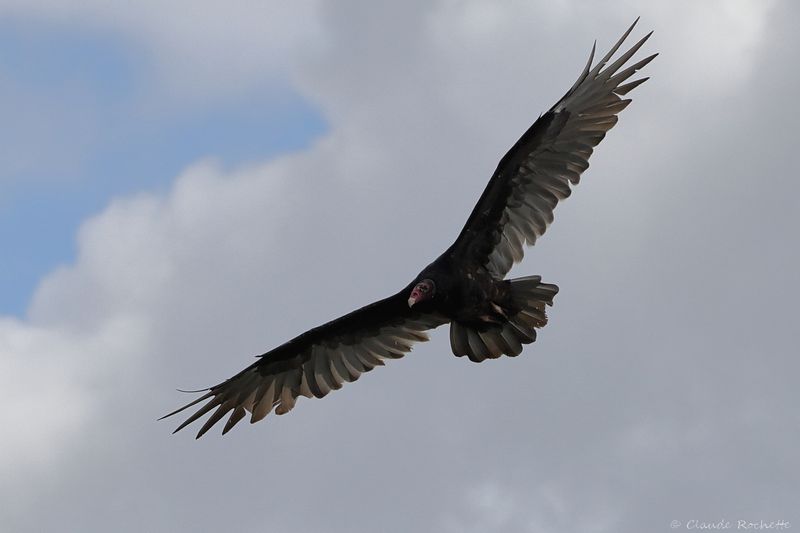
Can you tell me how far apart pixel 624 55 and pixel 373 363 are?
3486 millimetres

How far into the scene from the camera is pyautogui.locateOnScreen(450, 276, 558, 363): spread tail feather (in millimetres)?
11195

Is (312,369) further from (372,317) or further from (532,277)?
(532,277)

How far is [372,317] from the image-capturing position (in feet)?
40.3

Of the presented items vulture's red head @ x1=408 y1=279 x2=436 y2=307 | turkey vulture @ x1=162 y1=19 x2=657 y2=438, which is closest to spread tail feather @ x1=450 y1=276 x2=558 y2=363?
turkey vulture @ x1=162 y1=19 x2=657 y2=438

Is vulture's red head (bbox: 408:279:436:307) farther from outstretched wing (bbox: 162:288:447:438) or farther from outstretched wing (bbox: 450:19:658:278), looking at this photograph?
outstretched wing (bbox: 162:288:447:438)

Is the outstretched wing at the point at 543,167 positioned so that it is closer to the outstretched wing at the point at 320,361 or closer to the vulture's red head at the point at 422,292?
the vulture's red head at the point at 422,292

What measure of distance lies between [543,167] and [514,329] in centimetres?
132

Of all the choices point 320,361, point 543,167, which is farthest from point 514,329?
point 320,361

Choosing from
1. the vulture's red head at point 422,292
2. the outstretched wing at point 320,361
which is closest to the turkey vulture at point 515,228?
the vulture's red head at point 422,292

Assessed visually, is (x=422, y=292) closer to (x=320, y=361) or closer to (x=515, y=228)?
(x=515, y=228)

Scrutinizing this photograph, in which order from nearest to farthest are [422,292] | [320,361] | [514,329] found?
[422,292] → [514,329] → [320,361]

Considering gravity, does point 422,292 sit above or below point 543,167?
below

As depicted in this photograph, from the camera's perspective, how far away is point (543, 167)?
442 inches

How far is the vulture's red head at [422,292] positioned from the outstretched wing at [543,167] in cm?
41
